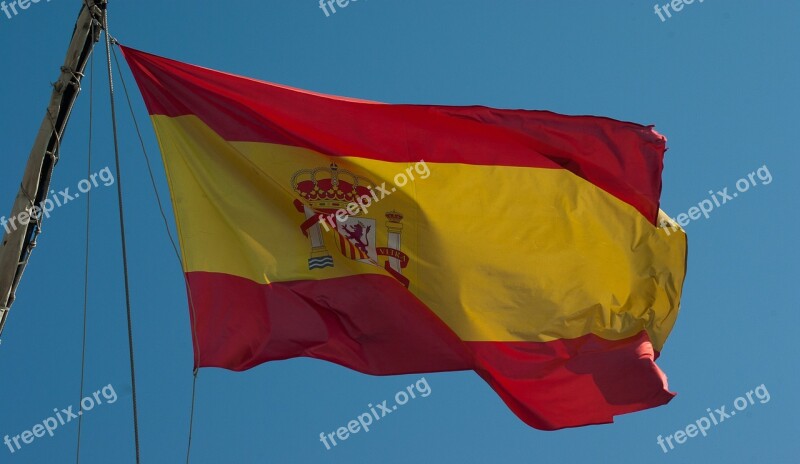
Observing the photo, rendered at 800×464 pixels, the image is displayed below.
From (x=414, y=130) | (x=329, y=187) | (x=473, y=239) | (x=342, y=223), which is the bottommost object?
(x=473, y=239)

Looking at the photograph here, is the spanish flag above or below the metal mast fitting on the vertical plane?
below

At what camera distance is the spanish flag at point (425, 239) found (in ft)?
49.6

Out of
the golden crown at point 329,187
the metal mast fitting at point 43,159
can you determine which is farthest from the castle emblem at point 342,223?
the metal mast fitting at point 43,159

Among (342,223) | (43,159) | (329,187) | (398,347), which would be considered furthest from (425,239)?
(43,159)

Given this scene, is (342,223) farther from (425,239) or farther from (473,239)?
(473,239)

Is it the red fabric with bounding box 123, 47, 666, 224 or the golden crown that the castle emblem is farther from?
the red fabric with bounding box 123, 47, 666, 224

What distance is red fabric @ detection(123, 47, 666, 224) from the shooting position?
50.6 feet

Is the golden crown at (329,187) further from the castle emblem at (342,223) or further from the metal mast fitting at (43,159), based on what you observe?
the metal mast fitting at (43,159)

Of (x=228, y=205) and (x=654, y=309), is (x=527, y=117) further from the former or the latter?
(x=228, y=205)

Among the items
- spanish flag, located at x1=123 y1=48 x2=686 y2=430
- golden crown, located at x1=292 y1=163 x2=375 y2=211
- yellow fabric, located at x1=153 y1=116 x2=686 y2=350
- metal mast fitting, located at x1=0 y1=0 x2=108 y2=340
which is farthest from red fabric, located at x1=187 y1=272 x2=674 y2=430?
metal mast fitting, located at x1=0 y1=0 x2=108 y2=340

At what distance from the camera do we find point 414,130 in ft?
53.0

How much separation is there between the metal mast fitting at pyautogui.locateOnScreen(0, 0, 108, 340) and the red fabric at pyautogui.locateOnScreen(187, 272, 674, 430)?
2627 mm

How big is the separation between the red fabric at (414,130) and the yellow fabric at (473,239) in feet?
0.51

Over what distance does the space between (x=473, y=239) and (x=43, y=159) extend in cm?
574
